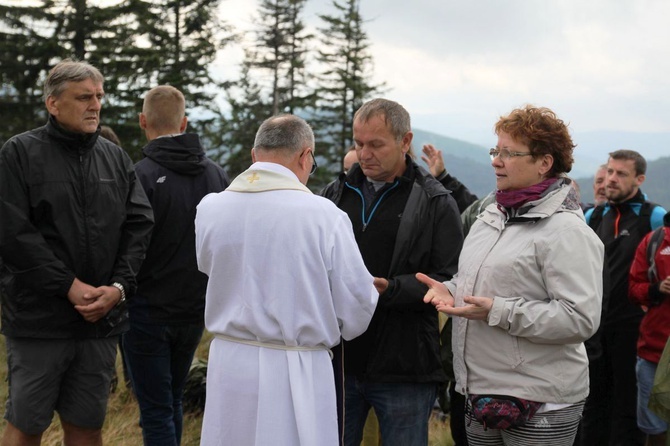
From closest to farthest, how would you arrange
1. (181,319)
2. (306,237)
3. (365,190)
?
(306,237)
(365,190)
(181,319)

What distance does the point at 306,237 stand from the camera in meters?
2.96

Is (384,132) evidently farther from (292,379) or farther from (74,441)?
(74,441)

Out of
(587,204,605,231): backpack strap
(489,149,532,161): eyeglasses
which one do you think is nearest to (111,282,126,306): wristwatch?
(489,149,532,161): eyeglasses

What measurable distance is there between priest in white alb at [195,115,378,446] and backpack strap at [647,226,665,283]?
3088 mm

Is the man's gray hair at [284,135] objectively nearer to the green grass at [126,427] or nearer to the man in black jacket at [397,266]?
the man in black jacket at [397,266]

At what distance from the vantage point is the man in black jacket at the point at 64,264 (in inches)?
142

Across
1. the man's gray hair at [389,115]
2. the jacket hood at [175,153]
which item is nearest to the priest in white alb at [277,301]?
the man's gray hair at [389,115]

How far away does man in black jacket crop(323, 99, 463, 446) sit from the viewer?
3.51 meters

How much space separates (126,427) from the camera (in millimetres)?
5492

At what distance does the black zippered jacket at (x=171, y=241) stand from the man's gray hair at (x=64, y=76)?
74 centimetres

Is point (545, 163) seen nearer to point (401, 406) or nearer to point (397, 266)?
point (397, 266)

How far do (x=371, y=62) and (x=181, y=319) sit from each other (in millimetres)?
40529

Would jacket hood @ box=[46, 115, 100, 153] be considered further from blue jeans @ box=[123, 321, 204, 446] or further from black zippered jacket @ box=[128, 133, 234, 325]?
blue jeans @ box=[123, 321, 204, 446]

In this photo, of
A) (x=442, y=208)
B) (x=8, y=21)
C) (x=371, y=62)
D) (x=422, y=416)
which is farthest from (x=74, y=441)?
(x=371, y=62)
